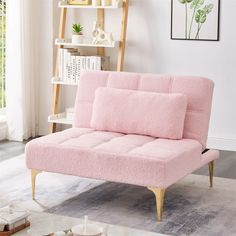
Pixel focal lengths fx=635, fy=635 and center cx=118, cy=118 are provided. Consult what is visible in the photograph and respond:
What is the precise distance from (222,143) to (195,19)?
1.21 m

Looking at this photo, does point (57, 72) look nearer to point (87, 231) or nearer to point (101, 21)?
point (101, 21)

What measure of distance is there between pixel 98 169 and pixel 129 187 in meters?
0.65

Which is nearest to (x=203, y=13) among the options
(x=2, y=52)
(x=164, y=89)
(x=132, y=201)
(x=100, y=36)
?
(x=100, y=36)

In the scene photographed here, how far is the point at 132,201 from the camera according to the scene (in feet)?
14.4

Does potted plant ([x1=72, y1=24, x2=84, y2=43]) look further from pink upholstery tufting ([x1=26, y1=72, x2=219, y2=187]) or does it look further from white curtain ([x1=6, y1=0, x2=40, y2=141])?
pink upholstery tufting ([x1=26, y1=72, x2=219, y2=187])

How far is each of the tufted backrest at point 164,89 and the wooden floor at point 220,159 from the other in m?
0.68

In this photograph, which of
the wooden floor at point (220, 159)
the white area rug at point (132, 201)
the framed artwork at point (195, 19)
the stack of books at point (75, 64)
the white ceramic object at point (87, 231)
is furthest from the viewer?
the stack of books at point (75, 64)

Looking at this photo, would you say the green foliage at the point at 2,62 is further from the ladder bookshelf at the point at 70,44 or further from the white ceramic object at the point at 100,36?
the white ceramic object at the point at 100,36

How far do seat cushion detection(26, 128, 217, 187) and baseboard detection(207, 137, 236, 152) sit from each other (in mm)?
1623

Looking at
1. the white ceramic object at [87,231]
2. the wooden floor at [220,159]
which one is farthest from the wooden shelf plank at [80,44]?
the white ceramic object at [87,231]

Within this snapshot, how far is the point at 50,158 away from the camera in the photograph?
14.1 ft

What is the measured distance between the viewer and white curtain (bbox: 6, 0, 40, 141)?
6.27m

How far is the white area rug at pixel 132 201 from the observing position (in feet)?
12.9

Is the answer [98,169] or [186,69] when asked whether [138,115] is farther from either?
[186,69]
